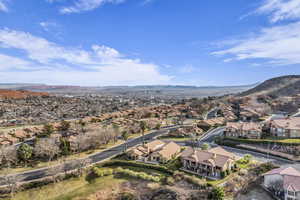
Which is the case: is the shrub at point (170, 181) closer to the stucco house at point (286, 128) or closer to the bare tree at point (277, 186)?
the bare tree at point (277, 186)

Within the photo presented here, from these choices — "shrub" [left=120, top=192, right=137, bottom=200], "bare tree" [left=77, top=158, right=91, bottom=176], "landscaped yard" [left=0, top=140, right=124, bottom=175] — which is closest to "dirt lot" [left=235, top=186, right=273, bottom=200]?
"shrub" [left=120, top=192, right=137, bottom=200]

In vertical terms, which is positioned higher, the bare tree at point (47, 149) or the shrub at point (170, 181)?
the bare tree at point (47, 149)

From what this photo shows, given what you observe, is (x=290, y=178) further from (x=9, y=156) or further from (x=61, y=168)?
(x=9, y=156)

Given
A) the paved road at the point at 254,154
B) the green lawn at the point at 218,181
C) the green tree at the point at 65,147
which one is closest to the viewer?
the green lawn at the point at 218,181

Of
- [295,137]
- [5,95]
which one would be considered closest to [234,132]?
[295,137]

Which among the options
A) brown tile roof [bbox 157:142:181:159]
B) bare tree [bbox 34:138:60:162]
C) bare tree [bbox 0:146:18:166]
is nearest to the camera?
bare tree [bbox 0:146:18:166]

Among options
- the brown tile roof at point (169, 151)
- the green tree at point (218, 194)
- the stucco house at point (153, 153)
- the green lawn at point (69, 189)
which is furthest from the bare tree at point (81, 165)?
the green tree at point (218, 194)

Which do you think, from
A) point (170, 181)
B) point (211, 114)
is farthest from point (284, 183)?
point (211, 114)

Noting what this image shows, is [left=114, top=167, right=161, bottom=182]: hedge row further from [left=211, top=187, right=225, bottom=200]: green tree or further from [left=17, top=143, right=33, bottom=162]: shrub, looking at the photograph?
[left=17, top=143, right=33, bottom=162]: shrub
